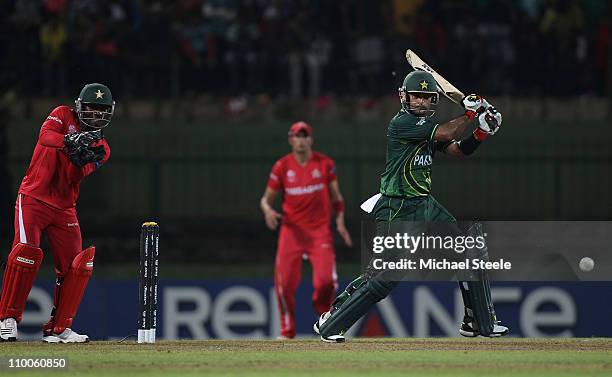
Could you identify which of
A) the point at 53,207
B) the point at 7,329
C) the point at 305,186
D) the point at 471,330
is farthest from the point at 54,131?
the point at 305,186

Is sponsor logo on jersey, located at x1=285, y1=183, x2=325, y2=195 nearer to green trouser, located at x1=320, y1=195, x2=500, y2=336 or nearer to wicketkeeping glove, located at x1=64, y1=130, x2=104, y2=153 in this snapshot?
green trouser, located at x1=320, y1=195, x2=500, y2=336

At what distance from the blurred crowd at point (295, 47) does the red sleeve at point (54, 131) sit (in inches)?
327

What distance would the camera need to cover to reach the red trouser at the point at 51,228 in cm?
1045

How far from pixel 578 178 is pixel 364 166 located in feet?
8.96

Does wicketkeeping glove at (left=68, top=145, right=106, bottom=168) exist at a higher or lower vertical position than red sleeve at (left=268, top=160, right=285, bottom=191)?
higher

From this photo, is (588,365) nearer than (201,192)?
Yes

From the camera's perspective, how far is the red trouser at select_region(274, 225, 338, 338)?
14117 millimetres

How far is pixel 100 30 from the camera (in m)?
19.0

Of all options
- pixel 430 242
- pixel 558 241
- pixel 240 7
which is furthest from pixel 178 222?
pixel 430 242

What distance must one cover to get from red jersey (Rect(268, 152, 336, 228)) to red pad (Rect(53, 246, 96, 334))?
4.05 m

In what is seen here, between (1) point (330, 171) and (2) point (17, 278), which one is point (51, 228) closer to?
(2) point (17, 278)

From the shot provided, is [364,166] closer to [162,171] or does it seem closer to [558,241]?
[162,171]

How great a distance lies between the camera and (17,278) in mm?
10461

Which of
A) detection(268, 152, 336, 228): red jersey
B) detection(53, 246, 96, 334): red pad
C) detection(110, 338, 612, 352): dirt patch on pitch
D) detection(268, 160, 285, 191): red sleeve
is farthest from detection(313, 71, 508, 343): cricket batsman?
detection(268, 160, 285, 191): red sleeve
